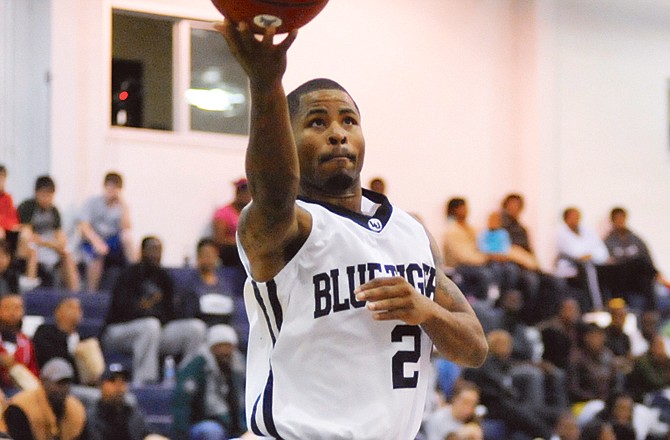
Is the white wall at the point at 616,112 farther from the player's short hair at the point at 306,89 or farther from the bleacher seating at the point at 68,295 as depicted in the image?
the player's short hair at the point at 306,89

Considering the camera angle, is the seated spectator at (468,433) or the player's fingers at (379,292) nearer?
the player's fingers at (379,292)

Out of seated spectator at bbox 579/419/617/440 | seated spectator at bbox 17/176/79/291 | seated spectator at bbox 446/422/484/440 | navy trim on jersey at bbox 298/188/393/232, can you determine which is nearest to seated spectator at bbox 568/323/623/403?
seated spectator at bbox 579/419/617/440

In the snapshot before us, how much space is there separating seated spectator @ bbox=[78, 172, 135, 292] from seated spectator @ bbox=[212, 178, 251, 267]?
3.20ft

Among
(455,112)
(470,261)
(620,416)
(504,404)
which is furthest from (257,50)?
(455,112)

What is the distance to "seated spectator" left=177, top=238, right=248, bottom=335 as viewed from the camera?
Result: 12531mm

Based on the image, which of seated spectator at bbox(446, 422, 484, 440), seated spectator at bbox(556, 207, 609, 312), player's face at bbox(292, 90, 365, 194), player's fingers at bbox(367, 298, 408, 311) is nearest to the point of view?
player's fingers at bbox(367, 298, 408, 311)

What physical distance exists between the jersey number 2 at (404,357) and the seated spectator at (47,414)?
6.40 m

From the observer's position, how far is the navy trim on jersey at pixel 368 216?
4.27m

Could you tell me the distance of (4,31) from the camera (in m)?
15.0

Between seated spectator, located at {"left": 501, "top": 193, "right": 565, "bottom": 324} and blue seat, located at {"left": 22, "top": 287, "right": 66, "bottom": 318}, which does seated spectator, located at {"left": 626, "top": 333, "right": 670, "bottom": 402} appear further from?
blue seat, located at {"left": 22, "top": 287, "right": 66, "bottom": 318}

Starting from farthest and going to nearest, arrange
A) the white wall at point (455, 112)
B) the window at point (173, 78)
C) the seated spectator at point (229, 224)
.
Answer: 1. the window at point (173, 78)
2. the white wall at point (455, 112)
3. the seated spectator at point (229, 224)

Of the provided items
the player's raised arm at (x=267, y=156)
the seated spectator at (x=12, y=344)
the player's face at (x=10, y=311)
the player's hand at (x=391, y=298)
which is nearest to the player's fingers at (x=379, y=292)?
the player's hand at (x=391, y=298)

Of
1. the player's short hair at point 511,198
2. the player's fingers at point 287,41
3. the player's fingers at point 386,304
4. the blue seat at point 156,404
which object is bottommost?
the blue seat at point 156,404

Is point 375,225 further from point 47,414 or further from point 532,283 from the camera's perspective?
point 532,283
